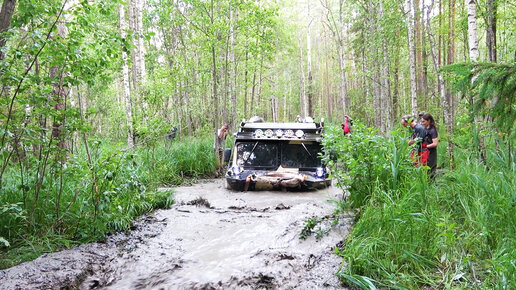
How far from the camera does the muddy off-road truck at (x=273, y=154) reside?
340 inches

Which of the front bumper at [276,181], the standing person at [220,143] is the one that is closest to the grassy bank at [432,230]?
the front bumper at [276,181]

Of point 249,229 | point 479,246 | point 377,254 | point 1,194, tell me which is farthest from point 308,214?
point 1,194

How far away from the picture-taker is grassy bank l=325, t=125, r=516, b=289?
287 centimetres

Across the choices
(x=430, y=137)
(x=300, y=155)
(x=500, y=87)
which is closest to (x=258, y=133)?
(x=300, y=155)

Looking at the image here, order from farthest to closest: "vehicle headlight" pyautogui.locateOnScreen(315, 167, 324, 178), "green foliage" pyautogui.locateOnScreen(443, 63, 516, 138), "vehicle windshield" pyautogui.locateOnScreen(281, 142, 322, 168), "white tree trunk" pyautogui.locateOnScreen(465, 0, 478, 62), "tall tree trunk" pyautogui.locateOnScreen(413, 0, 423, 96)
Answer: "tall tree trunk" pyautogui.locateOnScreen(413, 0, 423, 96), "vehicle windshield" pyautogui.locateOnScreen(281, 142, 322, 168), "vehicle headlight" pyautogui.locateOnScreen(315, 167, 324, 178), "white tree trunk" pyautogui.locateOnScreen(465, 0, 478, 62), "green foliage" pyautogui.locateOnScreen(443, 63, 516, 138)

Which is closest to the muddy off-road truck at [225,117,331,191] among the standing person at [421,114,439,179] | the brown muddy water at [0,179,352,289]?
the brown muddy water at [0,179,352,289]

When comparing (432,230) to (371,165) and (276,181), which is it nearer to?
(371,165)

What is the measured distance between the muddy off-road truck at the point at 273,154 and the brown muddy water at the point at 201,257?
6.73 ft

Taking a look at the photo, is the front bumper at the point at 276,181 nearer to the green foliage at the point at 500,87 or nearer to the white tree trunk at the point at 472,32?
the white tree trunk at the point at 472,32

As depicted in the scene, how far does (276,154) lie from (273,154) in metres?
0.08

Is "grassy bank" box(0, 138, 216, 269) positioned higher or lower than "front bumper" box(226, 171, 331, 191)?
higher

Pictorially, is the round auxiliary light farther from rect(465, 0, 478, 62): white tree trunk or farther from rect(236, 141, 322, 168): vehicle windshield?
rect(465, 0, 478, 62): white tree trunk

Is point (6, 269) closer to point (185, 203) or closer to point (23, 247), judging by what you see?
point (23, 247)

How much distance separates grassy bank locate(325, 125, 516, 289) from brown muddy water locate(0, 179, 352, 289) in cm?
45
